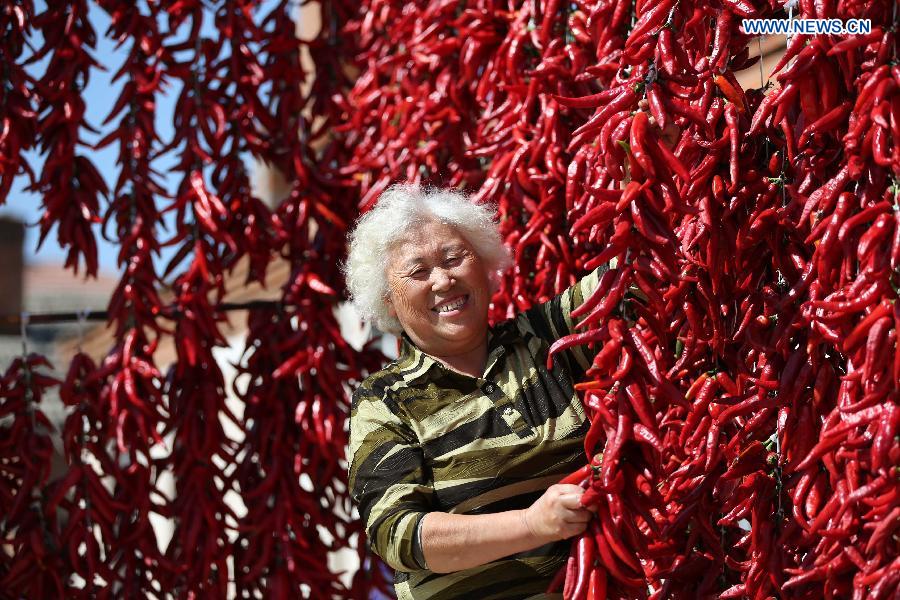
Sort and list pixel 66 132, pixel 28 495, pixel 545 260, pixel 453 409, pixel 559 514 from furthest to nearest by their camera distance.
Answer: pixel 66 132, pixel 28 495, pixel 545 260, pixel 453 409, pixel 559 514

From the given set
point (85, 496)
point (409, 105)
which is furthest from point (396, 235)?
point (85, 496)

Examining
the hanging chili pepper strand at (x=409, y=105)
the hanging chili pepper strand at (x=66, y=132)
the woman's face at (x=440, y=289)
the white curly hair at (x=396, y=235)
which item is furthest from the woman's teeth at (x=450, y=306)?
the hanging chili pepper strand at (x=66, y=132)

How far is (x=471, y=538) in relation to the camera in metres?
1.48

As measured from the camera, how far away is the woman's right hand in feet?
4.54

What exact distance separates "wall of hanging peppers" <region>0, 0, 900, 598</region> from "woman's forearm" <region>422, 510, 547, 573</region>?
0.25ft

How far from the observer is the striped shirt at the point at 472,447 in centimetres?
166

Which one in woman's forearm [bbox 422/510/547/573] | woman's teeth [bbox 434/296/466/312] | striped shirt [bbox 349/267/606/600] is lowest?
woman's forearm [bbox 422/510/547/573]

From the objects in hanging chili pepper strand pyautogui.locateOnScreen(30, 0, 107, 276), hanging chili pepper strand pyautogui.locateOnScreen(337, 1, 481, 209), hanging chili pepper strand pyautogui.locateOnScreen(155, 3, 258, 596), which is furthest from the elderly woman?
hanging chili pepper strand pyautogui.locateOnScreen(30, 0, 107, 276)

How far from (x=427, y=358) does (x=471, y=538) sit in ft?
1.30

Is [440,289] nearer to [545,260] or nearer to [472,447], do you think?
[472,447]

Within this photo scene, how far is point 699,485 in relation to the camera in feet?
4.91

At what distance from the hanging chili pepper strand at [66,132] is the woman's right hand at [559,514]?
1.76 metres

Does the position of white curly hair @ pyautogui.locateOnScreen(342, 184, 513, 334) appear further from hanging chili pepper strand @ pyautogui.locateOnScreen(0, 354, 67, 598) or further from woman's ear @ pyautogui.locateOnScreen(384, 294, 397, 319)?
hanging chili pepper strand @ pyautogui.locateOnScreen(0, 354, 67, 598)

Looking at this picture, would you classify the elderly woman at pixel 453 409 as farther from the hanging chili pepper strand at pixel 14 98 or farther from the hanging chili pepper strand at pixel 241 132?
the hanging chili pepper strand at pixel 14 98
